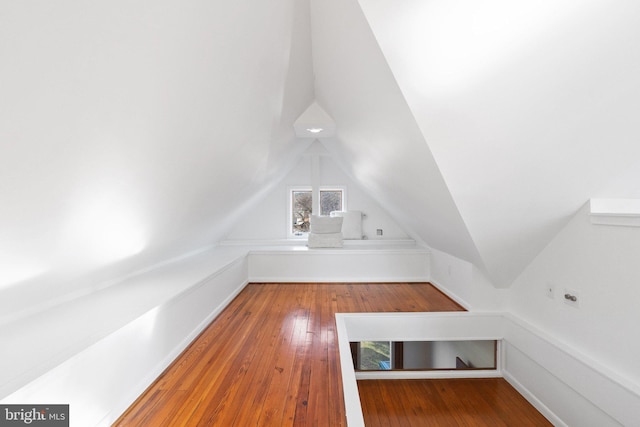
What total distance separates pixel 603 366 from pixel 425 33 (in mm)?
2205

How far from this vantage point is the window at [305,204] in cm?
527

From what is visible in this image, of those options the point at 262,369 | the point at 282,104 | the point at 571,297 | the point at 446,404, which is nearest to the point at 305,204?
the point at 282,104

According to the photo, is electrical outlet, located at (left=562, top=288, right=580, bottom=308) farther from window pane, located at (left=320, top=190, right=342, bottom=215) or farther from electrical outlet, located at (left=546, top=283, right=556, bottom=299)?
window pane, located at (left=320, top=190, right=342, bottom=215)

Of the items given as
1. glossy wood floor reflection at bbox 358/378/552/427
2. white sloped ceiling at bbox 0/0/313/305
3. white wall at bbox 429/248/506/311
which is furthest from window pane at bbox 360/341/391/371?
white sloped ceiling at bbox 0/0/313/305

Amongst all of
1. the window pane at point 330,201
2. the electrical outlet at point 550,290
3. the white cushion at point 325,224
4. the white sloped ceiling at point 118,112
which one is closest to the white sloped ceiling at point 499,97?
the electrical outlet at point 550,290

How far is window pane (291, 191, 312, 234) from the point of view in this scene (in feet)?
17.4

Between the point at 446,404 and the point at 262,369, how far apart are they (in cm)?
160

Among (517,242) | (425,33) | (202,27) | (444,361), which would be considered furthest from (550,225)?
(444,361)

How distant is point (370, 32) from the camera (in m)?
1.44

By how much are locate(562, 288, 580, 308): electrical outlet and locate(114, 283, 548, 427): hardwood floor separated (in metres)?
1.17

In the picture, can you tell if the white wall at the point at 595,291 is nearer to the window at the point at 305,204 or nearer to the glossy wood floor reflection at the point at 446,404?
the glossy wood floor reflection at the point at 446,404

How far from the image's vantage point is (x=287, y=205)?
5.21m

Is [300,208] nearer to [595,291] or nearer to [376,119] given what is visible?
[376,119]

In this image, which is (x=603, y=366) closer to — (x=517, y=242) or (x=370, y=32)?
(x=517, y=242)
